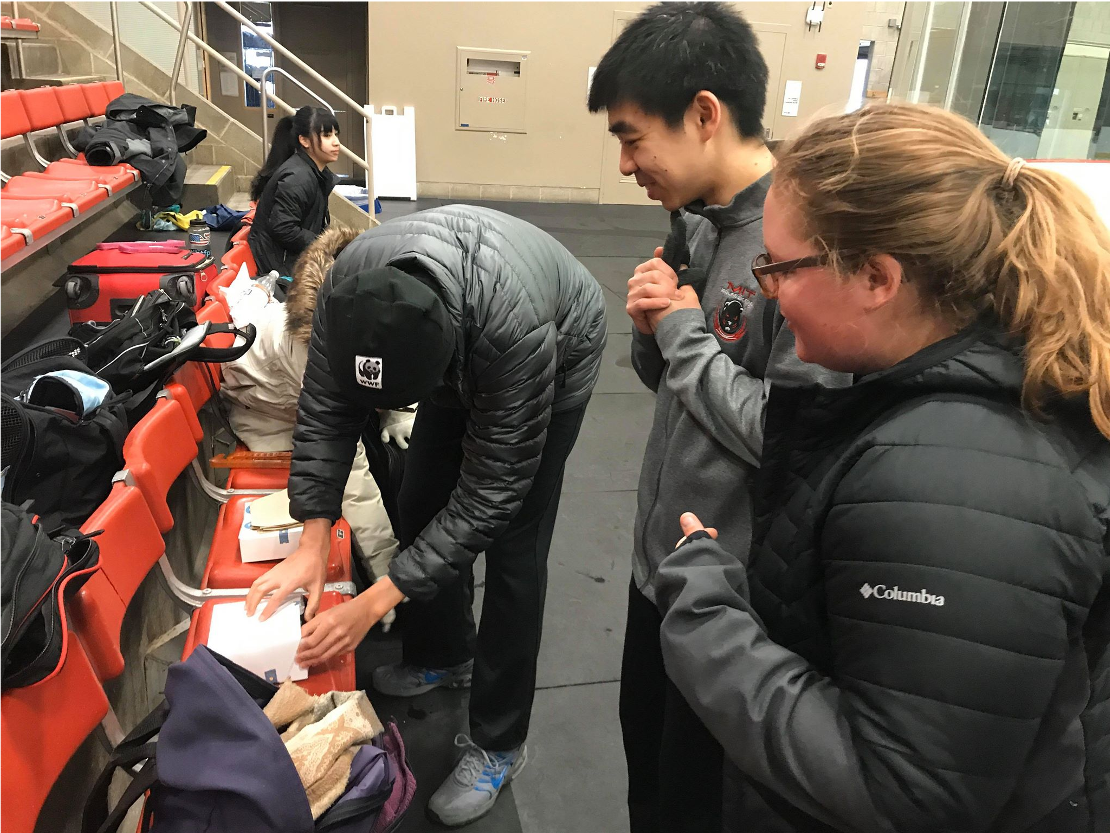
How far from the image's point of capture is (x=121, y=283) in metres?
2.58

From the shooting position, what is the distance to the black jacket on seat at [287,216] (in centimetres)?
386

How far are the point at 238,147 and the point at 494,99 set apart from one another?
11.9 feet

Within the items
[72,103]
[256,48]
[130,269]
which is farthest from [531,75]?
[130,269]

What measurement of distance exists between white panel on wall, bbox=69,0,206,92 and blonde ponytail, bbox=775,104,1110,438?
711 cm

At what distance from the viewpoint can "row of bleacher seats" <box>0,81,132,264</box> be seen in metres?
2.39

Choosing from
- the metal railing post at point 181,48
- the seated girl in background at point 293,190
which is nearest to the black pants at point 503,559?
the seated girl in background at point 293,190

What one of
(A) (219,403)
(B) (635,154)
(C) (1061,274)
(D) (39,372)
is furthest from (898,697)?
(A) (219,403)

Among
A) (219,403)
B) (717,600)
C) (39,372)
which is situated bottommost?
(219,403)

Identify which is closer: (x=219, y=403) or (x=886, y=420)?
(x=886, y=420)

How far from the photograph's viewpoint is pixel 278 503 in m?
1.83

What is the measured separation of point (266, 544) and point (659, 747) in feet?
3.21

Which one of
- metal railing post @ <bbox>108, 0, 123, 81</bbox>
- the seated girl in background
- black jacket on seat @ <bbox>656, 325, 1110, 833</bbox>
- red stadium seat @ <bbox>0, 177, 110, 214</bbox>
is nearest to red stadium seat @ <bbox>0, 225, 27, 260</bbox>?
red stadium seat @ <bbox>0, 177, 110, 214</bbox>

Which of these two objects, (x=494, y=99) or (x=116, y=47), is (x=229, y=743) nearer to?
(x=116, y=47)

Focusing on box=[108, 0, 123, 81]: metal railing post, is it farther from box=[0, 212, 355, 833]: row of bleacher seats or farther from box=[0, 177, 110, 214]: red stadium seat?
box=[0, 212, 355, 833]: row of bleacher seats
